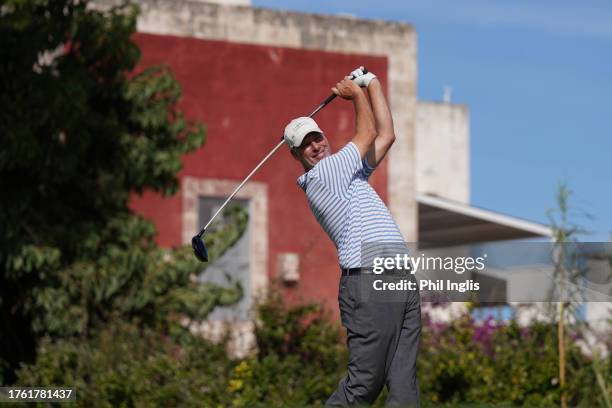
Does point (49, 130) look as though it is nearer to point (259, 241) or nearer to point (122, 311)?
point (122, 311)

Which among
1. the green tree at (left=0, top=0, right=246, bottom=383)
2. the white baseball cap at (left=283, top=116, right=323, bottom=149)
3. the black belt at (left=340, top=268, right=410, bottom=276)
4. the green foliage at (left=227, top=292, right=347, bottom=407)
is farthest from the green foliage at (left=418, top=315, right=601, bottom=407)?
the white baseball cap at (left=283, top=116, right=323, bottom=149)

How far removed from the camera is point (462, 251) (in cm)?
944

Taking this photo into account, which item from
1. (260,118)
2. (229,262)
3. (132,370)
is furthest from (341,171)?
(260,118)

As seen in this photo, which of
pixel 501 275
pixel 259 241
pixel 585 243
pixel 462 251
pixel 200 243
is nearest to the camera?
pixel 200 243

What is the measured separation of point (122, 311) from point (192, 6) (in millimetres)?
8361

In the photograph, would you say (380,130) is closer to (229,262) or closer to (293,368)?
(293,368)

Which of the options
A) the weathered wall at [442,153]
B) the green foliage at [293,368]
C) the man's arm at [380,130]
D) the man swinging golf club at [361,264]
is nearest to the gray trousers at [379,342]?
the man swinging golf club at [361,264]

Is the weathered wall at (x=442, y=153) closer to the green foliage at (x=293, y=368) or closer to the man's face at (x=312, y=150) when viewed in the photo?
the green foliage at (x=293, y=368)

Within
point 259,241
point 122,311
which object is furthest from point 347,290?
point 259,241

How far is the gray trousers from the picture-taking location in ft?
23.8

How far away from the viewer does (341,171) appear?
7.38 meters

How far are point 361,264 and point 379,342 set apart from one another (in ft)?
1.34

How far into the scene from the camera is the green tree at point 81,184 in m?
16.1

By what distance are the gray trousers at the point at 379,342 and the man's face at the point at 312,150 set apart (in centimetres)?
68
